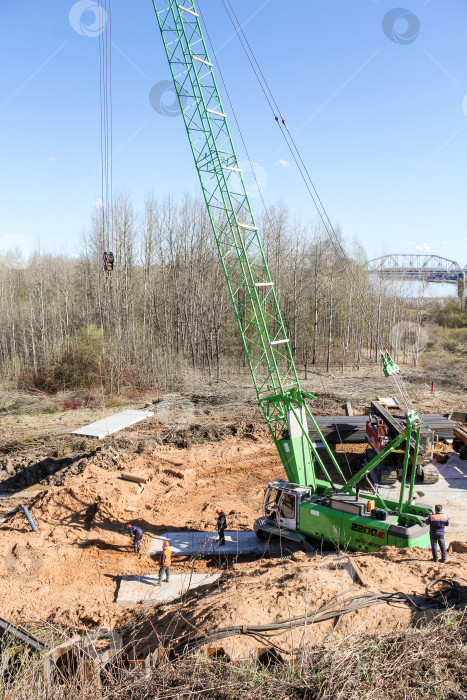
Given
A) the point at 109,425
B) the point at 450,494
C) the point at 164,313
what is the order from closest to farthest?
1. the point at 450,494
2. the point at 109,425
3. the point at 164,313

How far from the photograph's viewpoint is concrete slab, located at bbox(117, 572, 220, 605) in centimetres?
984

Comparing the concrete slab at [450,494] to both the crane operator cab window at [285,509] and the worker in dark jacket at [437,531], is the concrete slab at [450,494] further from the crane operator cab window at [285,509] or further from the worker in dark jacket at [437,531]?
the crane operator cab window at [285,509]

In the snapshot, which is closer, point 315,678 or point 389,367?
point 315,678

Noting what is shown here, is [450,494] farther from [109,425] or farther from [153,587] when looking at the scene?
[109,425]

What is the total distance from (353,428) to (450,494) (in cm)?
463

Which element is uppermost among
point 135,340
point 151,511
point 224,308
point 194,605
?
point 224,308

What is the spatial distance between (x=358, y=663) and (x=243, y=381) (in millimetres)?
27135

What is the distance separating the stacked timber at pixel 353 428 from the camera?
16.9 meters

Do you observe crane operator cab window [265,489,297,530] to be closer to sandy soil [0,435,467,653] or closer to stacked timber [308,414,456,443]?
sandy soil [0,435,467,653]

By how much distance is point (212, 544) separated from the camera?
11.7 meters

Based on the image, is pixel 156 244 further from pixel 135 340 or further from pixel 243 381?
pixel 243 381

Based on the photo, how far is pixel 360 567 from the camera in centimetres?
809

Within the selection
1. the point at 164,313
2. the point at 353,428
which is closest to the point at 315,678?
the point at 353,428

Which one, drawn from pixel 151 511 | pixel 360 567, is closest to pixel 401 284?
pixel 151 511
